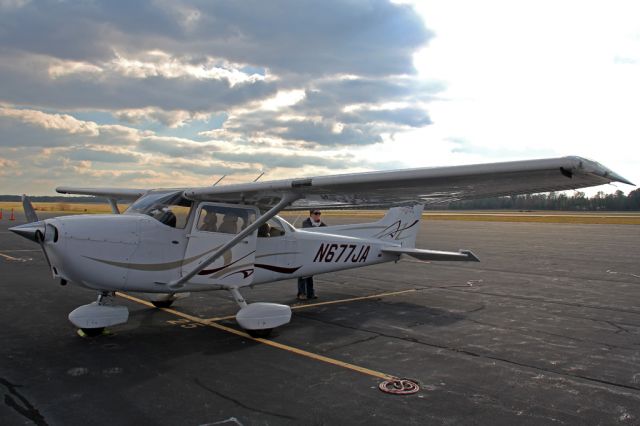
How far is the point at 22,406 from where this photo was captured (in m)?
4.20

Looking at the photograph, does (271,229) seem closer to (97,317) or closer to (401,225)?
(97,317)

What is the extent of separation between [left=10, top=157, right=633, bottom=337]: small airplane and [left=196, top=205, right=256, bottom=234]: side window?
0.02 m

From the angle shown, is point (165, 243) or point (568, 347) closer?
point (568, 347)

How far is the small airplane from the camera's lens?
18.3 ft

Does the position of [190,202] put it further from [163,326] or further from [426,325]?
[426,325]

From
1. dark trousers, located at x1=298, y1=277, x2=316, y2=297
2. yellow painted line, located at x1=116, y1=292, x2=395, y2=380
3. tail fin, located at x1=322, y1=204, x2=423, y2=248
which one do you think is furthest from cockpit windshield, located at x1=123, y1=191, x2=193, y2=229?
tail fin, located at x1=322, y1=204, x2=423, y2=248

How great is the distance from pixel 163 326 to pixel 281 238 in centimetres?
229

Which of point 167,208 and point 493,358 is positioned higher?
point 167,208

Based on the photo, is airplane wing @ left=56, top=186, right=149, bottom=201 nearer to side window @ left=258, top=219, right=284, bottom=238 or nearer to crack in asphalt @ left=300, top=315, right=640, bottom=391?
side window @ left=258, top=219, right=284, bottom=238

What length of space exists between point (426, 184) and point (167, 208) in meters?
3.60

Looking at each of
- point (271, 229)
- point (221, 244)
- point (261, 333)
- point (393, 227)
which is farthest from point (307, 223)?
point (261, 333)

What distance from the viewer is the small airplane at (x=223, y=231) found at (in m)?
5.59

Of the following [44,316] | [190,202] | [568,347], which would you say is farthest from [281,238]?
[568,347]

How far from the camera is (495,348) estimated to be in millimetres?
6098
